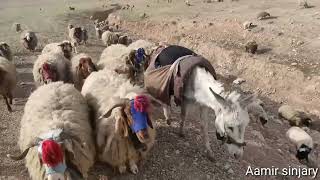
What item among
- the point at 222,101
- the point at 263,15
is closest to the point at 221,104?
the point at 222,101

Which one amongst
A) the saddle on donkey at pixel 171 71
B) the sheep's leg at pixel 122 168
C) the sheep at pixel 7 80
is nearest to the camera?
the sheep's leg at pixel 122 168

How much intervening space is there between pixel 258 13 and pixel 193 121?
1091cm

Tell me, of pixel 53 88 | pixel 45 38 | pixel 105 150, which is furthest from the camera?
pixel 45 38

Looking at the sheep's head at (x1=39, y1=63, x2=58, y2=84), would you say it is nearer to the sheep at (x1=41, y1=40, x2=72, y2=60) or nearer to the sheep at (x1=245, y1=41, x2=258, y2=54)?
the sheep at (x1=41, y1=40, x2=72, y2=60)

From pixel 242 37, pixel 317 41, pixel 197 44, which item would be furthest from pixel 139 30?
pixel 317 41

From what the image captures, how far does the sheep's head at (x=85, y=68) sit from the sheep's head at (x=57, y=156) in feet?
12.0

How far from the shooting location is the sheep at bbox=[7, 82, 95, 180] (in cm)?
636

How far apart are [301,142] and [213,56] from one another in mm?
6991

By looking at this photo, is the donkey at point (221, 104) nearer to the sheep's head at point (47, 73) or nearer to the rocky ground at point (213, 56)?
the rocky ground at point (213, 56)

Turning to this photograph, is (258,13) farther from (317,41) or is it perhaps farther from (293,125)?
(293,125)

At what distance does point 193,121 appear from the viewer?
34.2ft

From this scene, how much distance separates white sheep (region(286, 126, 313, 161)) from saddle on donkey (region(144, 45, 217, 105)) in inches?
162

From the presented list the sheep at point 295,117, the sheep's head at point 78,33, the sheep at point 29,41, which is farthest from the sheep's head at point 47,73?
the sheep at point 295,117

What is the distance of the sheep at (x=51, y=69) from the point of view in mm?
10062
